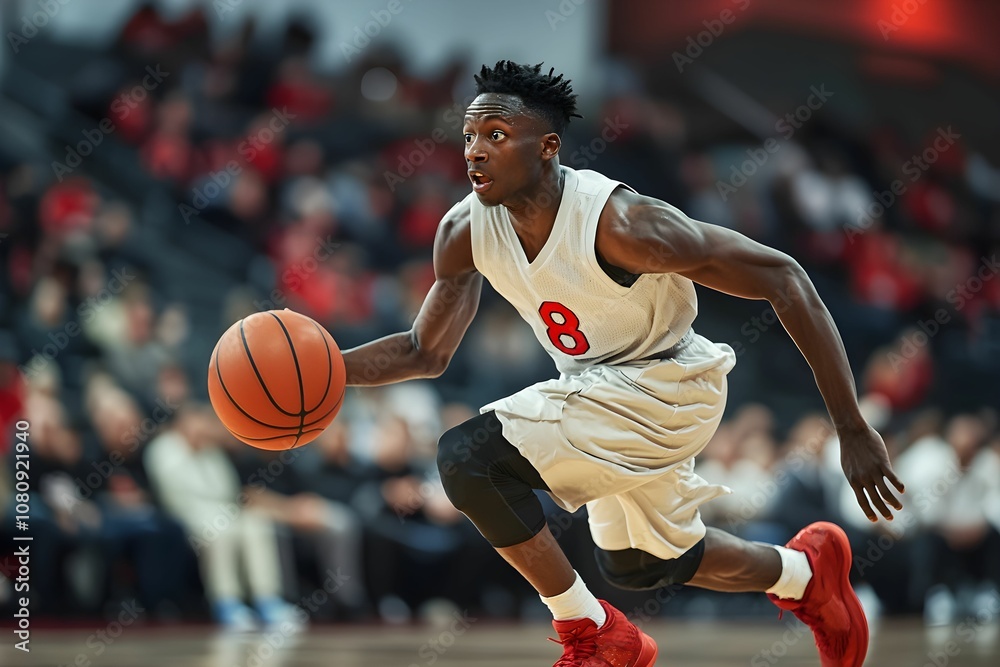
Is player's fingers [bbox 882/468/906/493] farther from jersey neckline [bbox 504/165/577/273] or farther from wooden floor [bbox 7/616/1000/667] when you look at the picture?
wooden floor [bbox 7/616/1000/667]

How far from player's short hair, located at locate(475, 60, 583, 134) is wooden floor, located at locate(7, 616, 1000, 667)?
96.1 inches

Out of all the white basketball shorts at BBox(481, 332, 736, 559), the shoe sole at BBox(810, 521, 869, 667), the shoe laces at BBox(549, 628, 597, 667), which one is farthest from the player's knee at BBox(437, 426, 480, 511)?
the shoe sole at BBox(810, 521, 869, 667)

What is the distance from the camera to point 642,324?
343 centimetres

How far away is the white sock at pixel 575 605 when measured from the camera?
11.0ft

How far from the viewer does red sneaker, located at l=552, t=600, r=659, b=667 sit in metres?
3.36

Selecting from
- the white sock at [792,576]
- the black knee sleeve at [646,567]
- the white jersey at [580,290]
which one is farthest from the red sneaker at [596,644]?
the white jersey at [580,290]

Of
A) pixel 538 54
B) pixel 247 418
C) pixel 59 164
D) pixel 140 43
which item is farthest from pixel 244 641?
pixel 538 54

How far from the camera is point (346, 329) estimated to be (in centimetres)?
824

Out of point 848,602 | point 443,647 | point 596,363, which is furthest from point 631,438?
point 443,647

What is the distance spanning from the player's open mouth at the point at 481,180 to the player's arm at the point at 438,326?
273mm

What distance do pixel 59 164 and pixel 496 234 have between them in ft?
20.3

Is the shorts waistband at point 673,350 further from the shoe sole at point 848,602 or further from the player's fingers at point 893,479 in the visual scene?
the shoe sole at point 848,602

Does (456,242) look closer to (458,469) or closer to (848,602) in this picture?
(458,469)

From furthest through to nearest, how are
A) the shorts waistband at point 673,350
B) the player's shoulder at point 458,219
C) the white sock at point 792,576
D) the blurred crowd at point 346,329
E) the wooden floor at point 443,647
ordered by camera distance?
1. the blurred crowd at point 346,329
2. the wooden floor at point 443,647
3. the white sock at point 792,576
4. the player's shoulder at point 458,219
5. the shorts waistband at point 673,350
